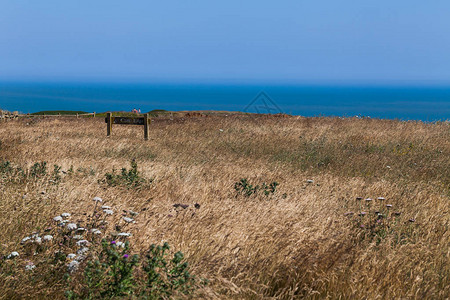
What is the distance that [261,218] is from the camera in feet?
16.5

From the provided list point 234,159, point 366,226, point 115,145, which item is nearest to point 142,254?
point 366,226

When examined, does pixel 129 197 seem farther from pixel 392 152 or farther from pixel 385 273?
pixel 392 152

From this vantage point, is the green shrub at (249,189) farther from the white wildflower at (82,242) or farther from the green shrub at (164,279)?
the green shrub at (164,279)

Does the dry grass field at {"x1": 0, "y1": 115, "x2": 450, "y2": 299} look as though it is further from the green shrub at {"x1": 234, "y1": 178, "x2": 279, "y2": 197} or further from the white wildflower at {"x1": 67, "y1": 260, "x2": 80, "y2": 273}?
the white wildflower at {"x1": 67, "y1": 260, "x2": 80, "y2": 273}

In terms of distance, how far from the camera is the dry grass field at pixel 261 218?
3.56 metres

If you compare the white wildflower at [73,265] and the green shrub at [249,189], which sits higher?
the white wildflower at [73,265]

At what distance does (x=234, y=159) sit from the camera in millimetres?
10984

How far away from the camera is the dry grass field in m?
3.56

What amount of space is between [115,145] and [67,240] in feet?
29.5

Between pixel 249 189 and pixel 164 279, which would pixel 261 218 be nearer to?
pixel 249 189

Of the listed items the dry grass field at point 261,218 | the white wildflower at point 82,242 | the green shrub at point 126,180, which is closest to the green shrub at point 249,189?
the dry grass field at point 261,218

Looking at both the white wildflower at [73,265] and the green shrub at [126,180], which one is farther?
the green shrub at [126,180]

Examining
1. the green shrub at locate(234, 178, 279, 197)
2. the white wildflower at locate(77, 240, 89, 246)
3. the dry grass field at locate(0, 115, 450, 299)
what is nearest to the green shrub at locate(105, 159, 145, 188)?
the dry grass field at locate(0, 115, 450, 299)

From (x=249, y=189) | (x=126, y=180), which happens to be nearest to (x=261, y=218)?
(x=249, y=189)
